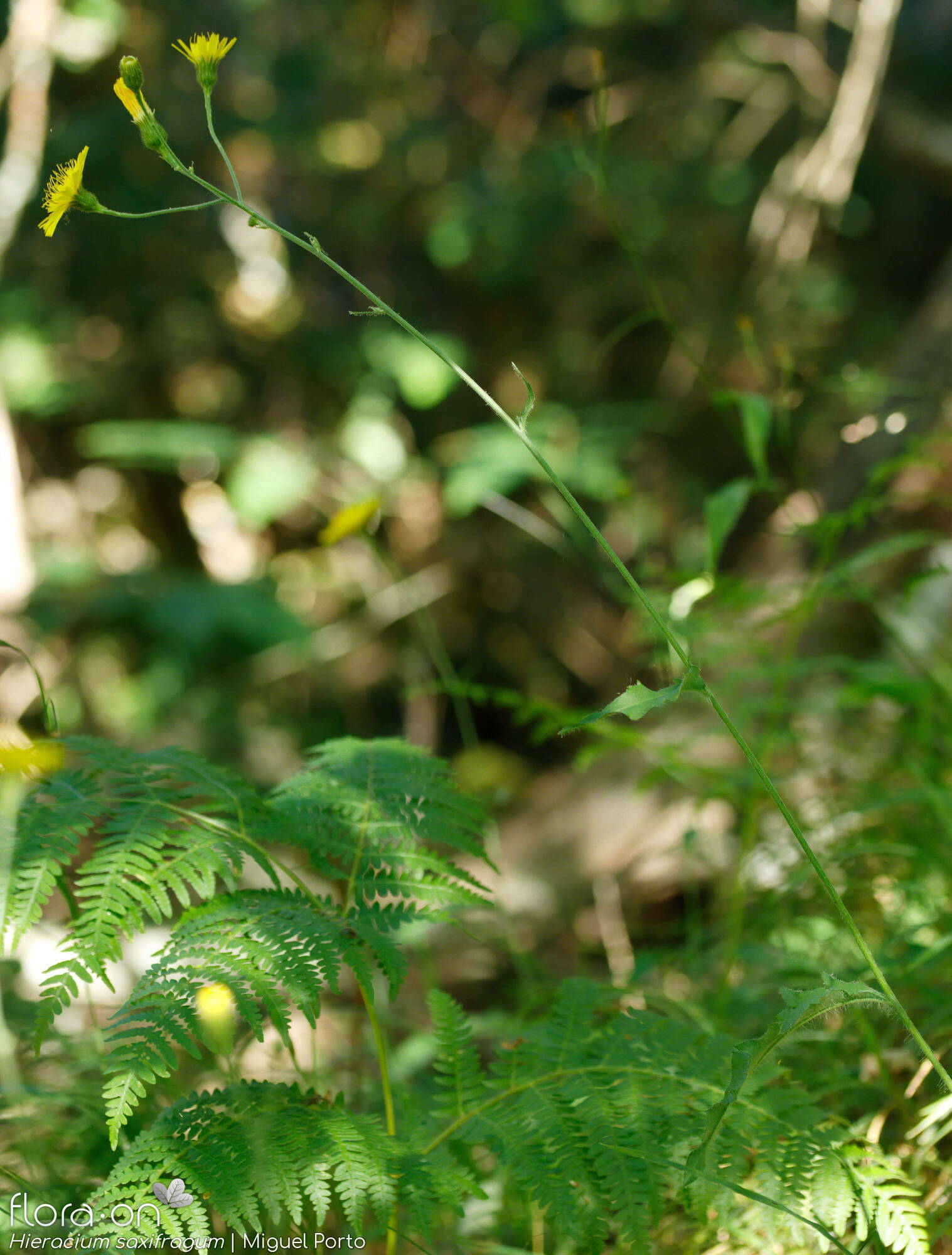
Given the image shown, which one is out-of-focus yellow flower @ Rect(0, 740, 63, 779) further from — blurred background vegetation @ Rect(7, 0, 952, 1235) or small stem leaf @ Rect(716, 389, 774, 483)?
blurred background vegetation @ Rect(7, 0, 952, 1235)

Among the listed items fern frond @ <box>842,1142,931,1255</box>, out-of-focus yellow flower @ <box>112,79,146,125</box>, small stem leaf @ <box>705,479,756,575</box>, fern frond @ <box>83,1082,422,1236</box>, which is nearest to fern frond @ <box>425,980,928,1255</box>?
fern frond @ <box>842,1142,931,1255</box>

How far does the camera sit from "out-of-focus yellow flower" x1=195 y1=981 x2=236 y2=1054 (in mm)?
663

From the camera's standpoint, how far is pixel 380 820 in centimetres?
91

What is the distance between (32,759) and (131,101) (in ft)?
1.89

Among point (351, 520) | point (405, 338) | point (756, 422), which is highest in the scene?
point (756, 422)

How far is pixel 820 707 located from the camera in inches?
64.7

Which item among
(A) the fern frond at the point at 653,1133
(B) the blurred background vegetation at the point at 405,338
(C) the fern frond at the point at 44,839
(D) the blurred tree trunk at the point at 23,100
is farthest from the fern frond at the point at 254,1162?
(D) the blurred tree trunk at the point at 23,100

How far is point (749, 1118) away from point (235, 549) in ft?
11.4

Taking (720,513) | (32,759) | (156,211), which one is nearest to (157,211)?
(156,211)

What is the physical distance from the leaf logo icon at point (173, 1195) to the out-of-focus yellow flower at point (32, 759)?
1.23 ft

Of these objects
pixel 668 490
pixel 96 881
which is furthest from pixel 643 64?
pixel 96 881

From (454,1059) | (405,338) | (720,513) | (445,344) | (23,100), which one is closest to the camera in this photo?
(454,1059)

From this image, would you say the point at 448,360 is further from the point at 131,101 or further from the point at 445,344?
the point at 445,344

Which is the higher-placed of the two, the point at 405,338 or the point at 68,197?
the point at 68,197
